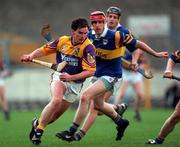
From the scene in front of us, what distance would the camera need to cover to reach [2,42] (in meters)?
28.5

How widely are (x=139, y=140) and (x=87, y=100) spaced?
148 cm

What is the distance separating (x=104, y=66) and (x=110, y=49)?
1.19ft

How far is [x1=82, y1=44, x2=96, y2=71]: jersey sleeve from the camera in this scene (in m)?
12.2

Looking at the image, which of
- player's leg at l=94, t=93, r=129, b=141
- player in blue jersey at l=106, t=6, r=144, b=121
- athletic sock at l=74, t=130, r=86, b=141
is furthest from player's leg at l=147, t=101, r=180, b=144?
player in blue jersey at l=106, t=6, r=144, b=121

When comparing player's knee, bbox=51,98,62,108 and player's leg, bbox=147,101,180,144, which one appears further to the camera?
player's knee, bbox=51,98,62,108

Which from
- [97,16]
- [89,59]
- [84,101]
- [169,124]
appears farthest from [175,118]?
[97,16]

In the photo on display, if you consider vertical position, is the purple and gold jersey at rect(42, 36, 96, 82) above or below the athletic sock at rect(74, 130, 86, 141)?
above

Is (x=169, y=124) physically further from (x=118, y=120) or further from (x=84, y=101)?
(x=118, y=120)

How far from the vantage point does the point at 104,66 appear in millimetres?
13266

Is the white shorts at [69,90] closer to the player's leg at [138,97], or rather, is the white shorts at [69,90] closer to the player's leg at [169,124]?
the player's leg at [169,124]

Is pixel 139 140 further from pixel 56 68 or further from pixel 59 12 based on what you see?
pixel 59 12

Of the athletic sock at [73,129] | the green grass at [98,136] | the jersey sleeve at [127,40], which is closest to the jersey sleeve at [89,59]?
the jersey sleeve at [127,40]

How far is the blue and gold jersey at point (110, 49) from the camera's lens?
1291 cm

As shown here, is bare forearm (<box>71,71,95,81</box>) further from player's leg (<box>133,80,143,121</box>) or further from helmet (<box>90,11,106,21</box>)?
player's leg (<box>133,80,143,121</box>)
